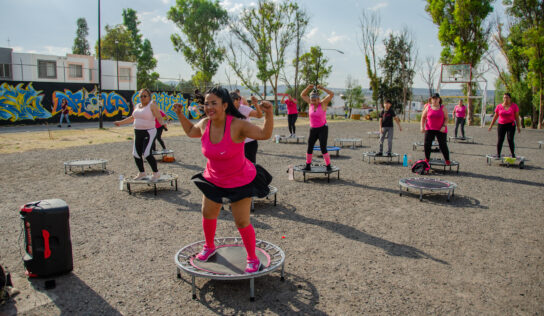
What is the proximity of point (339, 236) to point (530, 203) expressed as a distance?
14.3 feet

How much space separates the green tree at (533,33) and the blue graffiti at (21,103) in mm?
33654

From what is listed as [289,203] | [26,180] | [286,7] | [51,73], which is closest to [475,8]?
[286,7]

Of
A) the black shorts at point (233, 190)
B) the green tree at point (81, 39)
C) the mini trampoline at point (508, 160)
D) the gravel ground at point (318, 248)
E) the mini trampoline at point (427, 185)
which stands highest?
the green tree at point (81, 39)

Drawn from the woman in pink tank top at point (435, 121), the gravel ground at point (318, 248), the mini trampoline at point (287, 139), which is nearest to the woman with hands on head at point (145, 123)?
the gravel ground at point (318, 248)

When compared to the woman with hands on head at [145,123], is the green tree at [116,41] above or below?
above

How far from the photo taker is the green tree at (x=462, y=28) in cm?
3194

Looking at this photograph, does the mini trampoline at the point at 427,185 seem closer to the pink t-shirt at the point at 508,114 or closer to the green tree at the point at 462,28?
the pink t-shirt at the point at 508,114

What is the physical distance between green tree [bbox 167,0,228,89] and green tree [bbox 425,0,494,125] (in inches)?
921

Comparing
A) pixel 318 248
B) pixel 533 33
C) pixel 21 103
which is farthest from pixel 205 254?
pixel 533 33

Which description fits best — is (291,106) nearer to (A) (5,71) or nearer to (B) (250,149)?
(B) (250,149)

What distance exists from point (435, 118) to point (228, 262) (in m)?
7.53

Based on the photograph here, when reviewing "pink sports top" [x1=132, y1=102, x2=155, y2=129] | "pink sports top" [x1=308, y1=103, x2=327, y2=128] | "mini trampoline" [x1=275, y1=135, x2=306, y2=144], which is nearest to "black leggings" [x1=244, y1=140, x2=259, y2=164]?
"pink sports top" [x1=132, y1=102, x2=155, y2=129]

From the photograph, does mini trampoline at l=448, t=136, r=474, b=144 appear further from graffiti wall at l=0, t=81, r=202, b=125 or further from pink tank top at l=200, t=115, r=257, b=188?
pink tank top at l=200, t=115, r=257, b=188

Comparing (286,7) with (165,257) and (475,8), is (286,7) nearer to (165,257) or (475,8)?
(475,8)
